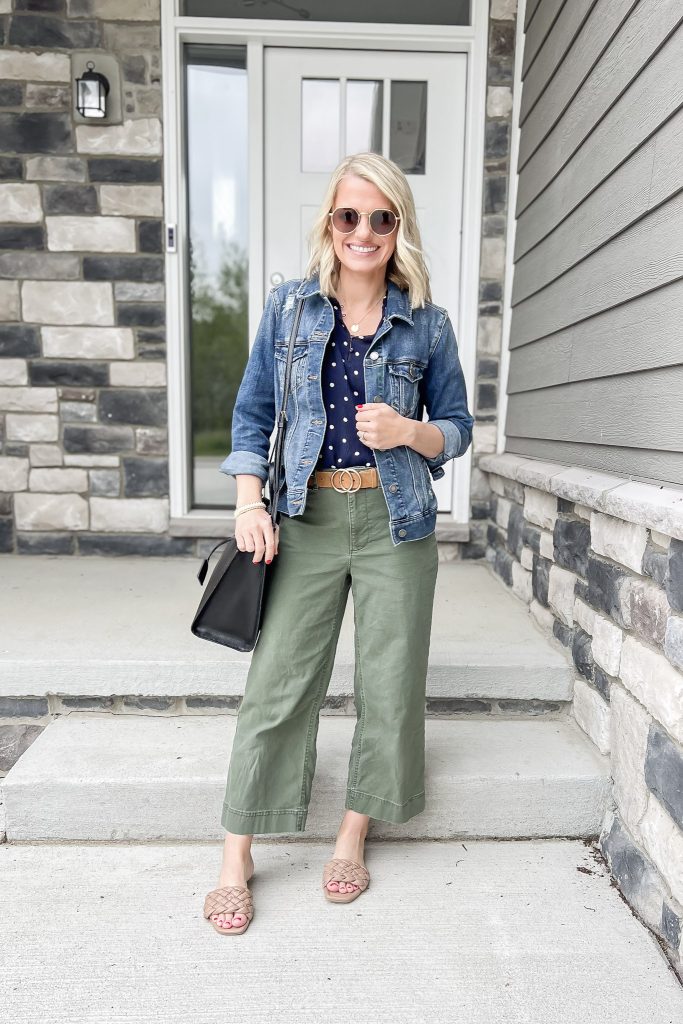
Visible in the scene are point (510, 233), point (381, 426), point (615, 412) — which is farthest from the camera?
point (510, 233)

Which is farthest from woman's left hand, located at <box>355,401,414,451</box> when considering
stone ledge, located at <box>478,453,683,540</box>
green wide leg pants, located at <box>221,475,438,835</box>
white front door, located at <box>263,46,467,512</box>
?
white front door, located at <box>263,46,467,512</box>

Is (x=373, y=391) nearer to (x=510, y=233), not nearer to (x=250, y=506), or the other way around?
(x=250, y=506)

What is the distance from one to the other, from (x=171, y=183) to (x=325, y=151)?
68 centimetres

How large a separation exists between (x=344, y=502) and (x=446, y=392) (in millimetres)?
335

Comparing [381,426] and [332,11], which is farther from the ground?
[332,11]

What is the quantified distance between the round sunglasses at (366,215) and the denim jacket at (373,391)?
5.3 inches

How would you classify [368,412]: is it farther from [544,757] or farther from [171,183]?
[171,183]

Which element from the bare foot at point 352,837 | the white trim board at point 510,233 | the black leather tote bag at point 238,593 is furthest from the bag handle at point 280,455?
the white trim board at point 510,233

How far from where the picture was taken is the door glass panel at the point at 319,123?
3.21 meters

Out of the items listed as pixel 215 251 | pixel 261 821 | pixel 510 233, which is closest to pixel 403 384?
pixel 261 821

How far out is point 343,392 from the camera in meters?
1.54

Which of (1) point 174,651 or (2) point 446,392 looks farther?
(1) point 174,651

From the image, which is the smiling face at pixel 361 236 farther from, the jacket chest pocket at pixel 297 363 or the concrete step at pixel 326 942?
the concrete step at pixel 326 942

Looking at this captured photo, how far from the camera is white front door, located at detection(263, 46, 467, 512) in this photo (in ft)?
10.5
